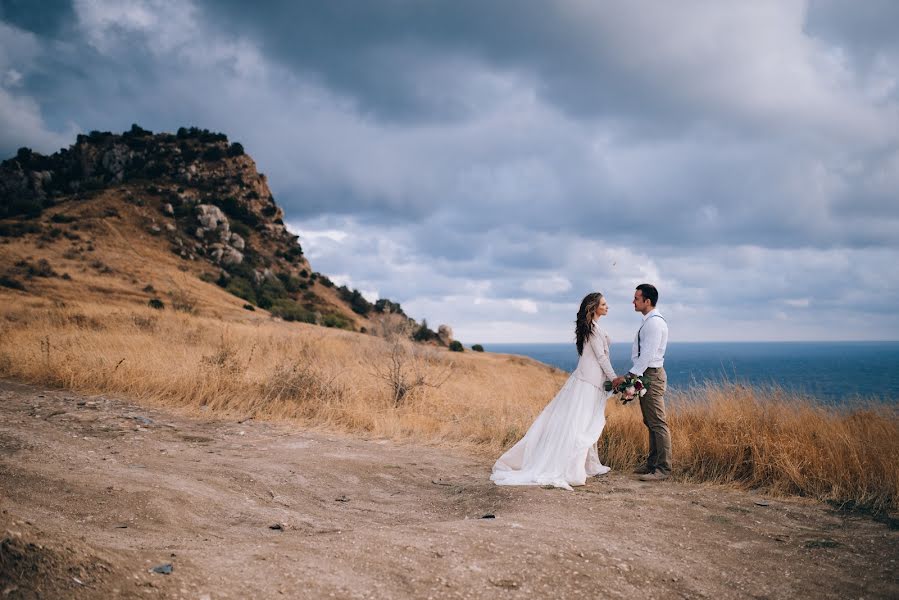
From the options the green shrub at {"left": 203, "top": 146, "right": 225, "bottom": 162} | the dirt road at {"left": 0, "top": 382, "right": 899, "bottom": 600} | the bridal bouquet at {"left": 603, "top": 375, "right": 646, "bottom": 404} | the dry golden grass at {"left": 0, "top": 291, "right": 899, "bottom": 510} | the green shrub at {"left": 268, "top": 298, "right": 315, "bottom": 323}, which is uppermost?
the green shrub at {"left": 203, "top": 146, "right": 225, "bottom": 162}

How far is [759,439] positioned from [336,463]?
5.30 m

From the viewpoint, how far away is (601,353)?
677cm

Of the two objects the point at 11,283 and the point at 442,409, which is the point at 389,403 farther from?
the point at 11,283

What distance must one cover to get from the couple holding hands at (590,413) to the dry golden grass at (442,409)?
→ 67 centimetres

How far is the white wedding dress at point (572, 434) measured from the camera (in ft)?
21.3

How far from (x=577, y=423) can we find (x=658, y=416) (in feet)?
3.23

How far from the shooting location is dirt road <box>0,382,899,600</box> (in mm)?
3191

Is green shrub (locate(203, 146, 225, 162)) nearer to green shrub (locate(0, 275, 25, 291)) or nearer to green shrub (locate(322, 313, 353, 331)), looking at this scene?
green shrub (locate(322, 313, 353, 331))

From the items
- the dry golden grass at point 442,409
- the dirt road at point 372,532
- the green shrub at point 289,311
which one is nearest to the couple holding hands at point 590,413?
the dirt road at point 372,532

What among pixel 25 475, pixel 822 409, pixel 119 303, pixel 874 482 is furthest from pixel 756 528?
pixel 119 303

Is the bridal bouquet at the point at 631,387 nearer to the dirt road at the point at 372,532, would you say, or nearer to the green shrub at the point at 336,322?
the dirt road at the point at 372,532

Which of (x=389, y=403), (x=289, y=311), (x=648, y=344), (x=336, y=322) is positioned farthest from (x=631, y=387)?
(x=336, y=322)

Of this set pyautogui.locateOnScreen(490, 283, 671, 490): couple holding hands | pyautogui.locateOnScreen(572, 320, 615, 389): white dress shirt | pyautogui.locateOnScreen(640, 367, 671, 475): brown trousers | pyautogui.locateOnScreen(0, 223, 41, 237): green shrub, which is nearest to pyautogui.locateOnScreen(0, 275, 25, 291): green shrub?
pyautogui.locateOnScreen(0, 223, 41, 237): green shrub

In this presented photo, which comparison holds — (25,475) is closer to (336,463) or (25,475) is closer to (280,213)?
(336,463)
